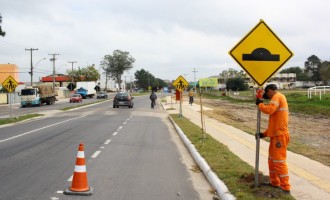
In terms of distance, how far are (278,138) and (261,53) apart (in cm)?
154

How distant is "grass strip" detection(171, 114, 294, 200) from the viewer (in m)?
7.09

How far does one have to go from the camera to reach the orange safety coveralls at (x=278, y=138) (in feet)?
23.4

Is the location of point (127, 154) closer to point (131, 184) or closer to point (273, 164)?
point (131, 184)

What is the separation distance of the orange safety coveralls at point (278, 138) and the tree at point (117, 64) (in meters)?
178

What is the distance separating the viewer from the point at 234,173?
29.8 feet

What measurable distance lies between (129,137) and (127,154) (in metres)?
4.95

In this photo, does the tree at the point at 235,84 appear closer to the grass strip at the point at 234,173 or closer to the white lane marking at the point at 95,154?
the grass strip at the point at 234,173

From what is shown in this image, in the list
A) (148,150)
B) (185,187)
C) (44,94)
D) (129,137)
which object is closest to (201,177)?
(185,187)

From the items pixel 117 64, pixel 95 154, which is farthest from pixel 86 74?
pixel 95 154

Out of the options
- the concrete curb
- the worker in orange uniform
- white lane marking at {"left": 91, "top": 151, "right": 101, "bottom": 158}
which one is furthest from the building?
the worker in orange uniform

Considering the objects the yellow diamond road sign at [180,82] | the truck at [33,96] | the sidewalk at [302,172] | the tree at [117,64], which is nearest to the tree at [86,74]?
the tree at [117,64]

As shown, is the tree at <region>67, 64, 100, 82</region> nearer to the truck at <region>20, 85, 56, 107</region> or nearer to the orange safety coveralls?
the truck at <region>20, 85, 56, 107</region>

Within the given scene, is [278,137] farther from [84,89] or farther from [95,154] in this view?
[84,89]

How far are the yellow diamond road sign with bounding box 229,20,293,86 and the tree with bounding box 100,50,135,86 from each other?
176981 millimetres
